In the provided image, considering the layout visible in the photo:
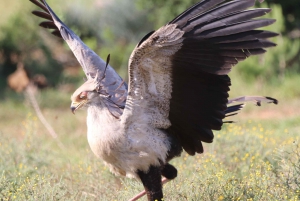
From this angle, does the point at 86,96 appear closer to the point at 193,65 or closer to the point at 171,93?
the point at 171,93

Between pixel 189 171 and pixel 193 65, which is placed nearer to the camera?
pixel 193 65

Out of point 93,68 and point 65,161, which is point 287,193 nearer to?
point 93,68

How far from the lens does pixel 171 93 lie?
4.95 meters

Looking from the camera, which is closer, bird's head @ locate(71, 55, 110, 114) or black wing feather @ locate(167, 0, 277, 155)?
black wing feather @ locate(167, 0, 277, 155)

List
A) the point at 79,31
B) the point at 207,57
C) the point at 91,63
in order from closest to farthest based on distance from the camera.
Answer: the point at 207,57 → the point at 91,63 → the point at 79,31

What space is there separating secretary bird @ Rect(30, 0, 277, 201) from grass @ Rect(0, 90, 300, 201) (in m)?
0.44

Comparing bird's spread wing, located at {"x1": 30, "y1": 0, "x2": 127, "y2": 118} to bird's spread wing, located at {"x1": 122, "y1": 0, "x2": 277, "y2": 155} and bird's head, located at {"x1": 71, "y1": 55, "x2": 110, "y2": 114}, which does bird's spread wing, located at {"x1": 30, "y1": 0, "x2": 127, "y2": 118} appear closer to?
bird's head, located at {"x1": 71, "y1": 55, "x2": 110, "y2": 114}

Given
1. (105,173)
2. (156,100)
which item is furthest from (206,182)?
(105,173)

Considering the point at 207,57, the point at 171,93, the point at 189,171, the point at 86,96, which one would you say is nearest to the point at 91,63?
the point at 86,96

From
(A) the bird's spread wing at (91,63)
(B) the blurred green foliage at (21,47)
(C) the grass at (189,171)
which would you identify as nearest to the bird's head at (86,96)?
(A) the bird's spread wing at (91,63)

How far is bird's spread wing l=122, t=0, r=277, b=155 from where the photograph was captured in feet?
14.9

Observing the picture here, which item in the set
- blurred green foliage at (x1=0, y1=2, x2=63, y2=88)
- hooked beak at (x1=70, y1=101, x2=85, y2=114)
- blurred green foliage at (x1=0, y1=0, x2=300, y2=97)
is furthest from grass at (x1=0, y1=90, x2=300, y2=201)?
blurred green foliage at (x1=0, y1=2, x2=63, y2=88)

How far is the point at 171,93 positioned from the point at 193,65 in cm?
33

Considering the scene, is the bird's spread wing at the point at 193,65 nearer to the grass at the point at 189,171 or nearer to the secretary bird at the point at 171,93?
the secretary bird at the point at 171,93
